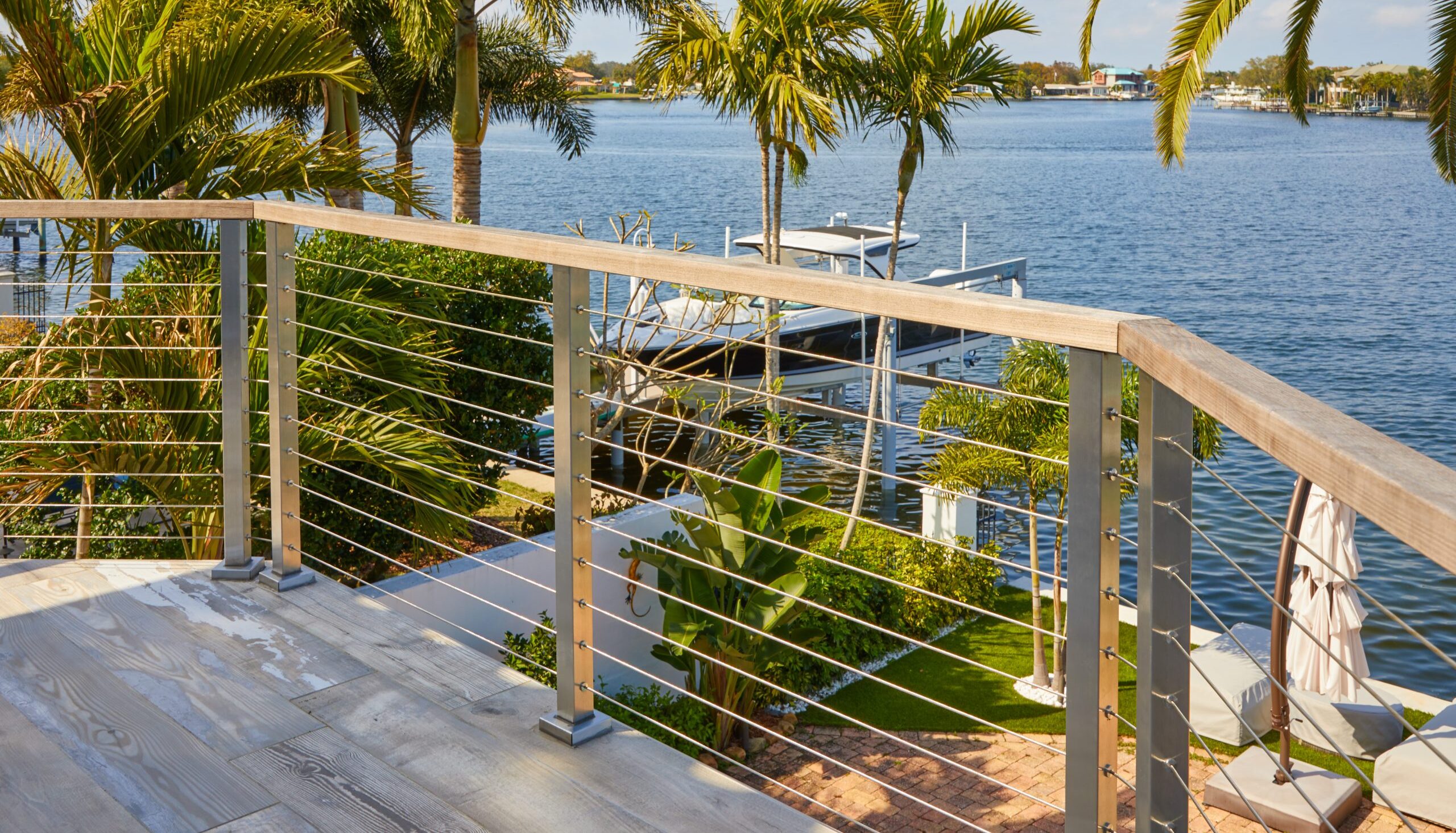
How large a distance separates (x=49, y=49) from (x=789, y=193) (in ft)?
196

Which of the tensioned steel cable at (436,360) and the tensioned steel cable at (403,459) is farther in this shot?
the tensioned steel cable at (403,459)

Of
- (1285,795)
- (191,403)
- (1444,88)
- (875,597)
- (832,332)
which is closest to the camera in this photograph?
(191,403)

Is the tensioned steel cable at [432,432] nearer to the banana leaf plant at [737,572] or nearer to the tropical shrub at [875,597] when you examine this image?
the banana leaf plant at [737,572]

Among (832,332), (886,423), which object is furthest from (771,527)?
(832,332)

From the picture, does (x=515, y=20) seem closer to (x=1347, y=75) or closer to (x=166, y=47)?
(x=166, y=47)

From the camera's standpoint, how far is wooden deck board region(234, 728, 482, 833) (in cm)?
235

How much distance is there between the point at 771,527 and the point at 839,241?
14.3 metres

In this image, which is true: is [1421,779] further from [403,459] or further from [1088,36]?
[403,459]

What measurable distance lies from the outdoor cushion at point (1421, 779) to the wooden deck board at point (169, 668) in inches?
282

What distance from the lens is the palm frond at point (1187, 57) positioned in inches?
332

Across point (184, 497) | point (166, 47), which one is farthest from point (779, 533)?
point (166, 47)

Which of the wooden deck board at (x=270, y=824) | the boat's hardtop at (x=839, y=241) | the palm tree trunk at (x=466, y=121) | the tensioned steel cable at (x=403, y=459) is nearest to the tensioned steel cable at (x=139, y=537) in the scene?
the tensioned steel cable at (x=403, y=459)

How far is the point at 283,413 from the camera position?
3465mm

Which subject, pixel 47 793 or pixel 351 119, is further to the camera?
pixel 351 119
